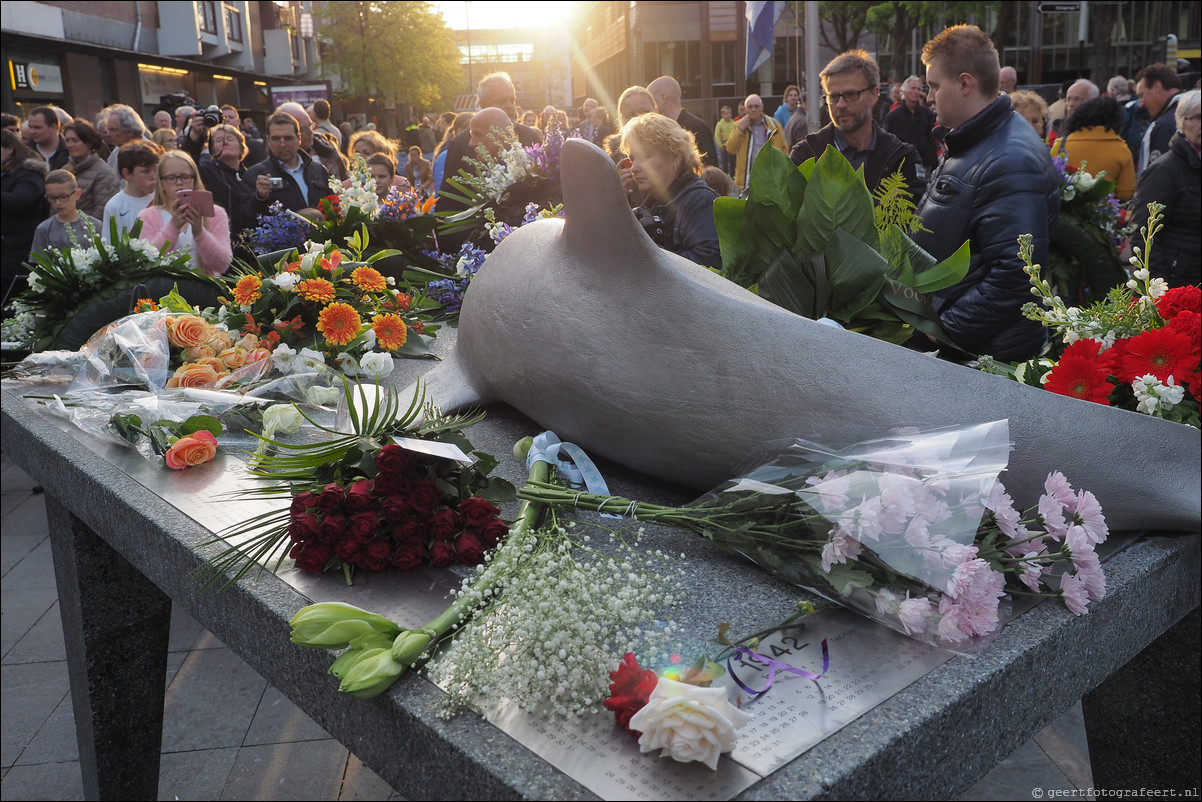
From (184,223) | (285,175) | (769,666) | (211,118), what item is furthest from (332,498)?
(211,118)

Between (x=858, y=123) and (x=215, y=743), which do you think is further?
(x=858, y=123)

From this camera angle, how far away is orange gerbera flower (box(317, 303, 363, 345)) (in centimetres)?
303

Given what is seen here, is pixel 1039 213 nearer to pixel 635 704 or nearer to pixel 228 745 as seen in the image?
pixel 635 704

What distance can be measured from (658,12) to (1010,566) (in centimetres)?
2425

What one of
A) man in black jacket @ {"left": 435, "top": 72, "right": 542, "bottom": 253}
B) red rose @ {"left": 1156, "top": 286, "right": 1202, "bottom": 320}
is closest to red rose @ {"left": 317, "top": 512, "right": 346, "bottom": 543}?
red rose @ {"left": 1156, "top": 286, "right": 1202, "bottom": 320}

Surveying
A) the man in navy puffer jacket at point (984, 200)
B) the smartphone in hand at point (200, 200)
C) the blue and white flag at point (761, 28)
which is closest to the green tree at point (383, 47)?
the blue and white flag at point (761, 28)

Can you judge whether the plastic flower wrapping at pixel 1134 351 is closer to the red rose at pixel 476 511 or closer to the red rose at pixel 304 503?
the red rose at pixel 476 511

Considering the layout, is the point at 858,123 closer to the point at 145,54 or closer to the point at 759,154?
the point at 759,154

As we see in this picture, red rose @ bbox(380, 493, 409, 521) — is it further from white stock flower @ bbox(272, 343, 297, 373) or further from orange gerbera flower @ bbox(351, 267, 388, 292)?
orange gerbera flower @ bbox(351, 267, 388, 292)

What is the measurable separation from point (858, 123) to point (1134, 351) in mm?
2566

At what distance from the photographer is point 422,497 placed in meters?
1.65

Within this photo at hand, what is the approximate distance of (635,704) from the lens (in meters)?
1.18

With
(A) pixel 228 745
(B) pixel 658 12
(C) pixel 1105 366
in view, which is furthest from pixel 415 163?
(C) pixel 1105 366

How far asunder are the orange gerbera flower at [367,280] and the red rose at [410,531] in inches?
73.2
